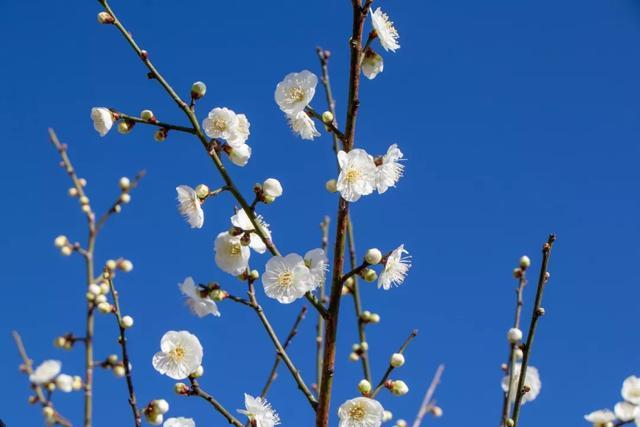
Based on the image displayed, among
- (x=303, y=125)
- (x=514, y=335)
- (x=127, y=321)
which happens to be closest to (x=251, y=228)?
(x=303, y=125)

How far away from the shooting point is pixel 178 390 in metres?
2.00

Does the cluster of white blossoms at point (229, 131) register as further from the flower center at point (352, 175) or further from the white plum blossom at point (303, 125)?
the flower center at point (352, 175)

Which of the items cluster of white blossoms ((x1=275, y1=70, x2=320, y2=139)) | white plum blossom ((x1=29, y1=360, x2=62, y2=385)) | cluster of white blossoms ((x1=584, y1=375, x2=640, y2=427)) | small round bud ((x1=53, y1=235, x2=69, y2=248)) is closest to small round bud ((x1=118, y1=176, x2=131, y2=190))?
small round bud ((x1=53, y1=235, x2=69, y2=248))

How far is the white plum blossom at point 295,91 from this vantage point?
2.12 m

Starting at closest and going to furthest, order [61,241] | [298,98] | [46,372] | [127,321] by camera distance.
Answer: [298,98]
[127,321]
[46,372]
[61,241]

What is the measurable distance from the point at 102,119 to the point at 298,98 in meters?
0.66

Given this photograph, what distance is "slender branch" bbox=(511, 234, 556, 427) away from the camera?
6.23ft

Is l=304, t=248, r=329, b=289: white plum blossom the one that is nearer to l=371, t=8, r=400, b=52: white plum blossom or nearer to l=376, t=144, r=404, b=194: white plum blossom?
l=376, t=144, r=404, b=194: white plum blossom

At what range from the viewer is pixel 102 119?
83.9 inches

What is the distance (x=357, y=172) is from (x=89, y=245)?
2.17 m

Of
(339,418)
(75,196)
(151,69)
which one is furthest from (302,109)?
(75,196)

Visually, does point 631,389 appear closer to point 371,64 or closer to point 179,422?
point 371,64

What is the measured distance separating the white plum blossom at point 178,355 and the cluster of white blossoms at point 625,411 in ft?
4.59

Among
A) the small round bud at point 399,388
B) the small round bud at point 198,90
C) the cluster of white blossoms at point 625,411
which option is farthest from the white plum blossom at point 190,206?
the cluster of white blossoms at point 625,411
